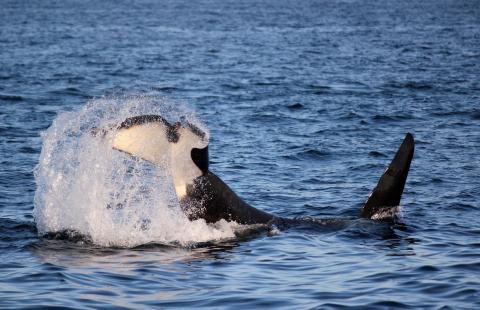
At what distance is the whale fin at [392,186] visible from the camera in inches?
531

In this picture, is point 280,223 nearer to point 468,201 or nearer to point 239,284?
point 239,284

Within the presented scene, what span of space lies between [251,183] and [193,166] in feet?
19.4

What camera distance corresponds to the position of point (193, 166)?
11.9m

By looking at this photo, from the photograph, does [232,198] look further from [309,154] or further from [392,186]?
[309,154]

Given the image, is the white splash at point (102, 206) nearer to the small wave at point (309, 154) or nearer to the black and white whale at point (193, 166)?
the black and white whale at point (193, 166)

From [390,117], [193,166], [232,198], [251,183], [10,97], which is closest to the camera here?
[193,166]

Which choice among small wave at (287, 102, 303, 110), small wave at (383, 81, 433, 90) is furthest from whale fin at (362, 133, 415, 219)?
small wave at (383, 81, 433, 90)

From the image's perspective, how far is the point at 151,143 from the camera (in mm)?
11352

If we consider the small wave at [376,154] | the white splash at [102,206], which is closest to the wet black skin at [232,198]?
the white splash at [102,206]

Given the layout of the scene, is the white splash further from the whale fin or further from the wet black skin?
the whale fin

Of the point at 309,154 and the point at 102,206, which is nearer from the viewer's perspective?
the point at 102,206

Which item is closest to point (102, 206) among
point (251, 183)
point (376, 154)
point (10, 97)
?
point (251, 183)

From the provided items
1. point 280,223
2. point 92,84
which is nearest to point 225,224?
point 280,223

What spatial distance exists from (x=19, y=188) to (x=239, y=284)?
7.43 metres
